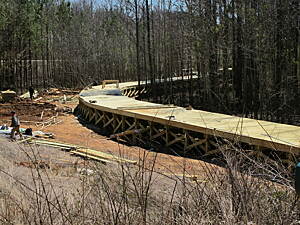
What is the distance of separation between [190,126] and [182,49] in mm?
9767

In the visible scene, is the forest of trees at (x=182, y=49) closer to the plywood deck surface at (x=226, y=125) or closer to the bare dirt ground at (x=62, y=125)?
the plywood deck surface at (x=226, y=125)

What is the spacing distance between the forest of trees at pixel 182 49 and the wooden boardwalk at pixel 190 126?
2.62ft

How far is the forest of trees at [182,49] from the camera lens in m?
11.9

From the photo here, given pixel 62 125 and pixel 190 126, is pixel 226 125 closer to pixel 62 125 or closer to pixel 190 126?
pixel 190 126

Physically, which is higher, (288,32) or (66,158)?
(288,32)

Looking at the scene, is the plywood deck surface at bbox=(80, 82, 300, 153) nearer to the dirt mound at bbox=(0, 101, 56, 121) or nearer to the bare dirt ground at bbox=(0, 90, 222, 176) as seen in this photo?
the bare dirt ground at bbox=(0, 90, 222, 176)

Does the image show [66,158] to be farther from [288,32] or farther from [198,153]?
[288,32]

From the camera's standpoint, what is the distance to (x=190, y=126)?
9148 mm

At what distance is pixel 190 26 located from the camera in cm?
1568

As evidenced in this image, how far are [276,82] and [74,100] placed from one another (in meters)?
13.0

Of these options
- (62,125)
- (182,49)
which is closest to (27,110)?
(62,125)

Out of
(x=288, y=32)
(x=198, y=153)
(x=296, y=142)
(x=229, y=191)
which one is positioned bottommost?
(x=198, y=153)

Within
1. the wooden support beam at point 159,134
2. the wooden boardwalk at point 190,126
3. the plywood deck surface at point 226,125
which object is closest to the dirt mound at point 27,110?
the wooden boardwalk at point 190,126

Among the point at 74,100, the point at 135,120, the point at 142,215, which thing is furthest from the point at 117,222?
the point at 74,100
